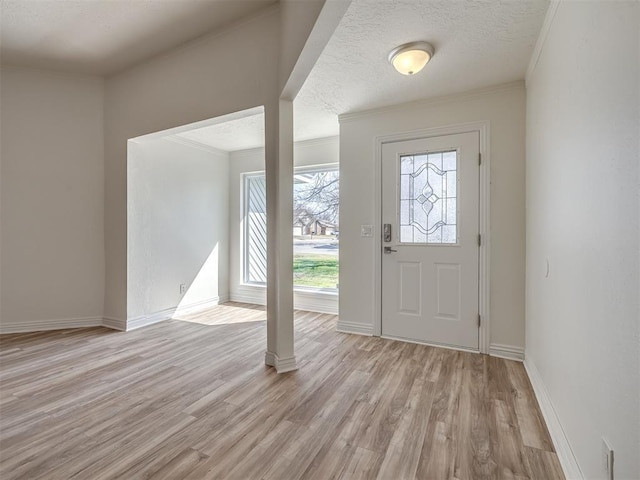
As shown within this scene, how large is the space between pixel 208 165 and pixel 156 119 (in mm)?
1416

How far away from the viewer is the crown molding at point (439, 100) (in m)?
2.71

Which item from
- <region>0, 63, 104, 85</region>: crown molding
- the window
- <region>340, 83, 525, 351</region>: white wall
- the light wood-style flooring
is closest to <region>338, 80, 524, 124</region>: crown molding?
<region>340, 83, 525, 351</region>: white wall

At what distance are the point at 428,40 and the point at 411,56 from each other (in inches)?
5.4

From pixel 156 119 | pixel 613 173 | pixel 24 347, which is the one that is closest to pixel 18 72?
pixel 156 119

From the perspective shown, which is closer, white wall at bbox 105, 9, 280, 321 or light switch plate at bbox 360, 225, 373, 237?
white wall at bbox 105, 9, 280, 321

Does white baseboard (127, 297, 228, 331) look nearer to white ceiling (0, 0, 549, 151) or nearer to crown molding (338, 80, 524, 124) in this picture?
white ceiling (0, 0, 549, 151)

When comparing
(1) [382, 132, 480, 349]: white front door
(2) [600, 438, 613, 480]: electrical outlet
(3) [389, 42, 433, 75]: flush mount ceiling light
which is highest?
(3) [389, 42, 433, 75]: flush mount ceiling light

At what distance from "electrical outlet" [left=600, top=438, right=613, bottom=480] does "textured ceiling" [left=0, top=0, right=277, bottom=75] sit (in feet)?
10.3

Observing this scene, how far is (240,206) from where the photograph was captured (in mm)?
4918

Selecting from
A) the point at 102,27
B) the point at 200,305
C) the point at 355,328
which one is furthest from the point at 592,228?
the point at 200,305

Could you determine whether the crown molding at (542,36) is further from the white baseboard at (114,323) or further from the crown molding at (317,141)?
the white baseboard at (114,323)

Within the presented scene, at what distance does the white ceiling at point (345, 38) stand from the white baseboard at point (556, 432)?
2.30 meters

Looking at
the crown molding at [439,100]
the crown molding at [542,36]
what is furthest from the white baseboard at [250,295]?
the crown molding at [542,36]

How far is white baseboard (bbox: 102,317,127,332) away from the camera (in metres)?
3.44
